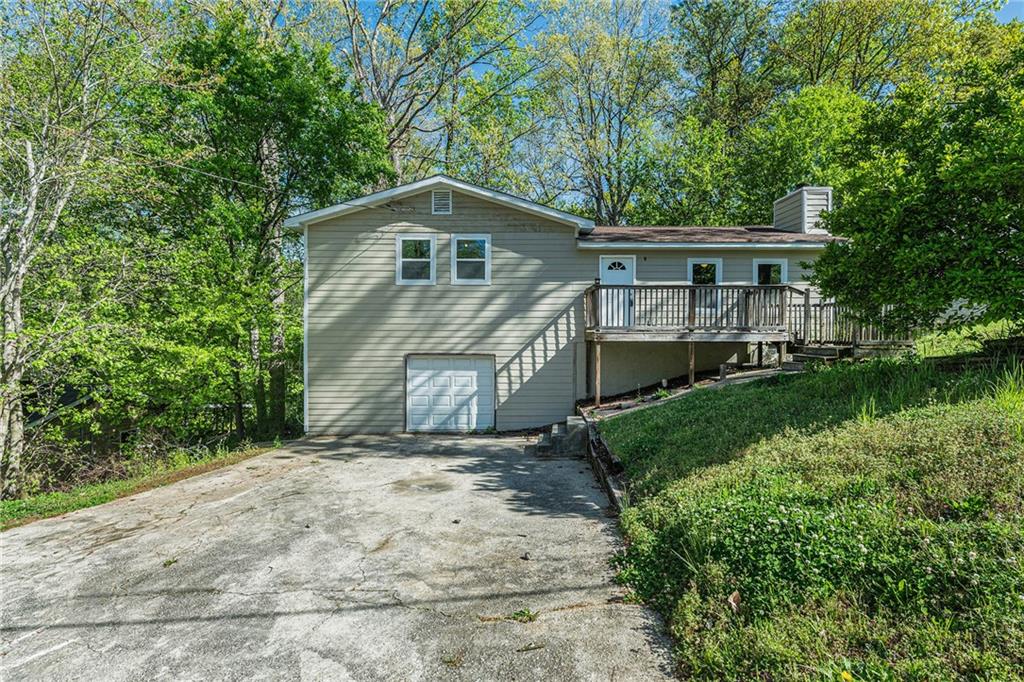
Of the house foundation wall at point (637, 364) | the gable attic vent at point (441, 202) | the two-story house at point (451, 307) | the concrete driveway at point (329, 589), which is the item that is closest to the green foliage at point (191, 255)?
the two-story house at point (451, 307)

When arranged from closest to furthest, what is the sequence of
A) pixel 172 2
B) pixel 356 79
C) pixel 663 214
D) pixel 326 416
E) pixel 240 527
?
pixel 240 527 → pixel 172 2 → pixel 326 416 → pixel 356 79 → pixel 663 214

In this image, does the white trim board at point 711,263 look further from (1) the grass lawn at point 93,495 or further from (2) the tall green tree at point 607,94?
(2) the tall green tree at point 607,94

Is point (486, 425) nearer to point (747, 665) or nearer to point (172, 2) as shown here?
point (747, 665)

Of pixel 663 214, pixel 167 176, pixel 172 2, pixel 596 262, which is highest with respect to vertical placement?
pixel 172 2

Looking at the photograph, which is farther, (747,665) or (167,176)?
(167,176)

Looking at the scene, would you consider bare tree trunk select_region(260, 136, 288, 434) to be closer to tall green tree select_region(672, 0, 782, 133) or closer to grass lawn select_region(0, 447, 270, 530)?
grass lawn select_region(0, 447, 270, 530)

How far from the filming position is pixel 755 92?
24062mm

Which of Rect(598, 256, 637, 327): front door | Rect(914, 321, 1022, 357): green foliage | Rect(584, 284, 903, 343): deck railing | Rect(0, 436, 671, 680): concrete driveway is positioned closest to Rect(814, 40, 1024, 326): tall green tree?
Rect(914, 321, 1022, 357): green foliage

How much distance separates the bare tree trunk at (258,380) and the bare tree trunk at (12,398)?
15.5ft

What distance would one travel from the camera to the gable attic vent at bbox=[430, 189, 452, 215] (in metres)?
12.3

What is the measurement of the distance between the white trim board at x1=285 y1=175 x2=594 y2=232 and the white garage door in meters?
3.78

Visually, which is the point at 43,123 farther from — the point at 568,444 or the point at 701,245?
the point at 701,245

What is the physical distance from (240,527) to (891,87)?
2941 cm

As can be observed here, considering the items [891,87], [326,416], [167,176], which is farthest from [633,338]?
[891,87]
